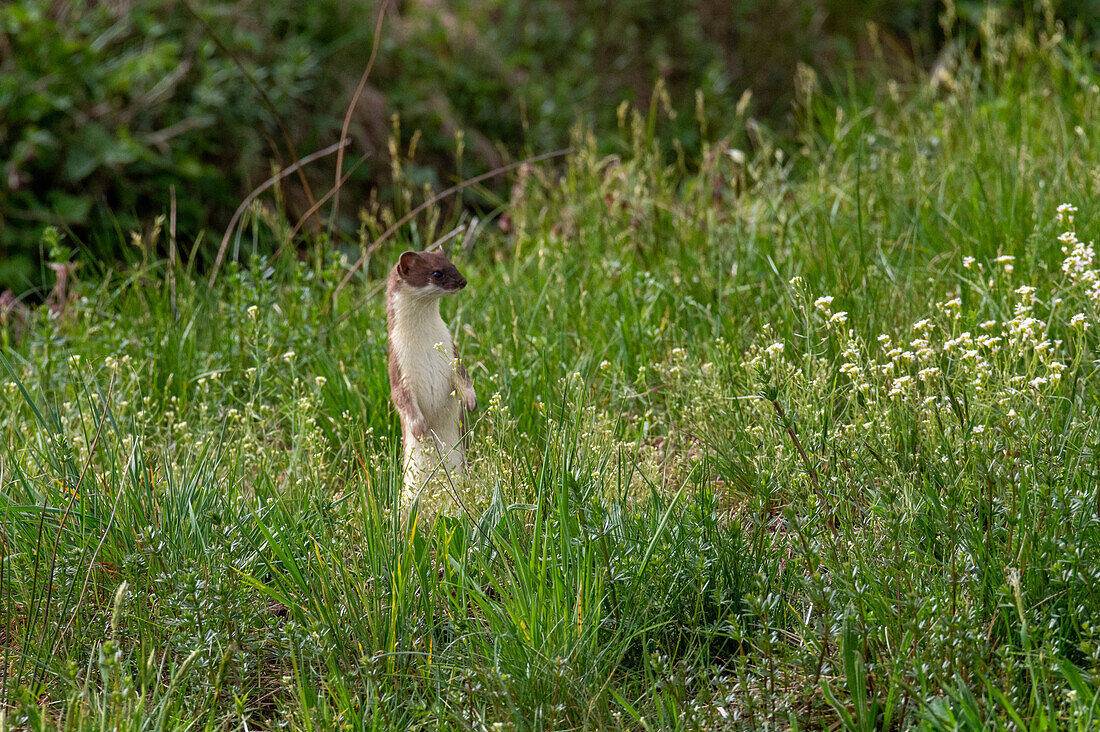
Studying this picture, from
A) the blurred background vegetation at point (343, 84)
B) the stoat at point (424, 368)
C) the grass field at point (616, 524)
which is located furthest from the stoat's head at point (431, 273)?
the blurred background vegetation at point (343, 84)

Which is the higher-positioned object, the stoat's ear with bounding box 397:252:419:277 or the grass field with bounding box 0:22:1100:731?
the stoat's ear with bounding box 397:252:419:277

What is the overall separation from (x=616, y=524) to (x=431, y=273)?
3.30 ft

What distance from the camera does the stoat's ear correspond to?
3.26m

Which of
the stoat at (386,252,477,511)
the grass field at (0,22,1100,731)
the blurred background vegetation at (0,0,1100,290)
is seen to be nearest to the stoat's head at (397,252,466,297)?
the stoat at (386,252,477,511)

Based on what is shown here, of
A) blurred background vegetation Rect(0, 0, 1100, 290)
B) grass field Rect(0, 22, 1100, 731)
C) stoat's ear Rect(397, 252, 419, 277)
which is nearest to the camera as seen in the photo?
grass field Rect(0, 22, 1100, 731)

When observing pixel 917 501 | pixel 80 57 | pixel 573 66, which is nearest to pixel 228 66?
pixel 80 57

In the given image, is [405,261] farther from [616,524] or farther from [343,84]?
[343,84]

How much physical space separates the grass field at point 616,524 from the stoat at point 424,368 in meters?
0.14

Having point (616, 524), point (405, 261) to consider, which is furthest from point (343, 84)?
point (616, 524)

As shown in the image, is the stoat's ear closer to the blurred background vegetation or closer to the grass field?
the grass field

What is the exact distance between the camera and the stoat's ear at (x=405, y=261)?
3258mm

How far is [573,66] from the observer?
29.7 feet

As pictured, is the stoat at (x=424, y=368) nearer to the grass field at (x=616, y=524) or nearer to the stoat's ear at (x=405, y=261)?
the stoat's ear at (x=405, y=261)

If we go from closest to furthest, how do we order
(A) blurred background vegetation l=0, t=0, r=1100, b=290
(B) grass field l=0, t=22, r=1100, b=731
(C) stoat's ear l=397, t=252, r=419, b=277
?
(B) grass field l=0, t=22, r=1100, b=731 → (C) stoat's ear l=397, t=252, r=419, b=277 → (A) blurred background vegetation l=0, t=0, r=1100, b=290
